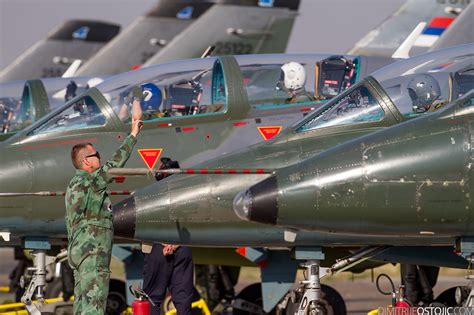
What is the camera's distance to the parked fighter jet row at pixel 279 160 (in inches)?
329

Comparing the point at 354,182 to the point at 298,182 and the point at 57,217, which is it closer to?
the point at 298,182

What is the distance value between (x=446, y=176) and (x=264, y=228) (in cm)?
253

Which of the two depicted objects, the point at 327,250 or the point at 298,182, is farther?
the point at 327,250

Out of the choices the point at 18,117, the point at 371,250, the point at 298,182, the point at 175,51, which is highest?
the point at 298,182

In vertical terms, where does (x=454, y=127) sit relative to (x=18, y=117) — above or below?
above

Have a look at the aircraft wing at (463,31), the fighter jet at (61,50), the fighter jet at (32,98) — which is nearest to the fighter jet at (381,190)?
the fighter jet at (32,98)

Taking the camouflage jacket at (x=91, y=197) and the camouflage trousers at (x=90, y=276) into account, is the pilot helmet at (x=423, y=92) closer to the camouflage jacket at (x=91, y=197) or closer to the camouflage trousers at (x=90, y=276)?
the camouflage jacket at (x=91, y=197)

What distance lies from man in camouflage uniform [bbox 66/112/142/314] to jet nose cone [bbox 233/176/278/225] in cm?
129

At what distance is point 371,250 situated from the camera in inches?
420

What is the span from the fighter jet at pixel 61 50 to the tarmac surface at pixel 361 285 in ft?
15.3

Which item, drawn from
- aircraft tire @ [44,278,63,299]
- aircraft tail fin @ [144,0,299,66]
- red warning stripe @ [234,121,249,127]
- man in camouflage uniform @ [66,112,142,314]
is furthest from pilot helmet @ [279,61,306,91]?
aircraft tail fin @ [144,0,299,66]

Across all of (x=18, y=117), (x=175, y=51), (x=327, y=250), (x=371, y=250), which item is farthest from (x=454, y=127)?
(x=175, y=51)

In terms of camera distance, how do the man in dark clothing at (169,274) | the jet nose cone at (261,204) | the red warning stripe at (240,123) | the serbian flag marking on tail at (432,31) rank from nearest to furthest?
the jet nose cone at (261,204), the man in dark clothing at (169,274), the red warning stripe at (240,123), the serbian flag marking on tail at (432,31)

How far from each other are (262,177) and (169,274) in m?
1.54
